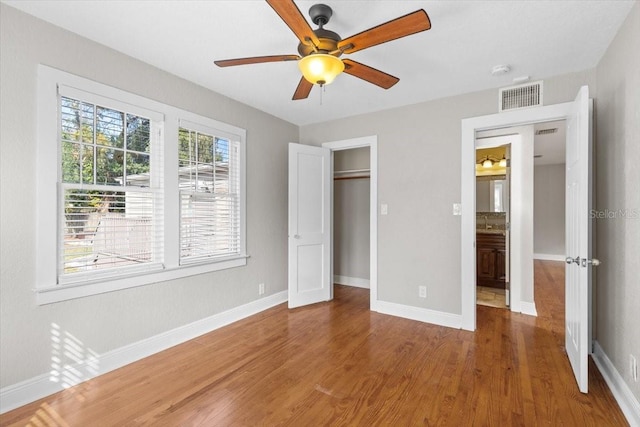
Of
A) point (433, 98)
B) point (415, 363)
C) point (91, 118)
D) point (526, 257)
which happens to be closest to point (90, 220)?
point (91, 118)

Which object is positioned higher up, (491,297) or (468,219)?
(468,219)

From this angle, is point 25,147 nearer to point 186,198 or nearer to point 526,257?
point 186,198

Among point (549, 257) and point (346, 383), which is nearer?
point (346, 383)

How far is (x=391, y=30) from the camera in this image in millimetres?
1559

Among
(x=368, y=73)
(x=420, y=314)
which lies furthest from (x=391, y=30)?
(x=420, y=314)

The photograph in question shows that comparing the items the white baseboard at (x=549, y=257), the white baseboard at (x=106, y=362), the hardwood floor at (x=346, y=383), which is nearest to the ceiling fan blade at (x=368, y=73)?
the hardwood floor at (x=346, y=383)

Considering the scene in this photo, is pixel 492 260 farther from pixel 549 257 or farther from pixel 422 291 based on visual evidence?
pixel 549 257

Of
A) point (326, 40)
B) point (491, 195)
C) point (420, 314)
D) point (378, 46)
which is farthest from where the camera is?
point (491, 195)

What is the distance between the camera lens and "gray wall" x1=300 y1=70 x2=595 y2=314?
3.26 m

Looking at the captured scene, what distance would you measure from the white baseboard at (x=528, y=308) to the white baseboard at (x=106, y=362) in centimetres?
334

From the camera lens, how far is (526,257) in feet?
11.8

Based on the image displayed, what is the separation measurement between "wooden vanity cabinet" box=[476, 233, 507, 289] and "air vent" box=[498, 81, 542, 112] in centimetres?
224

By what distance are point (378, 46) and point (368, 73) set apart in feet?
1.36

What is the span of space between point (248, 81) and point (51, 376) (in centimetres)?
284
